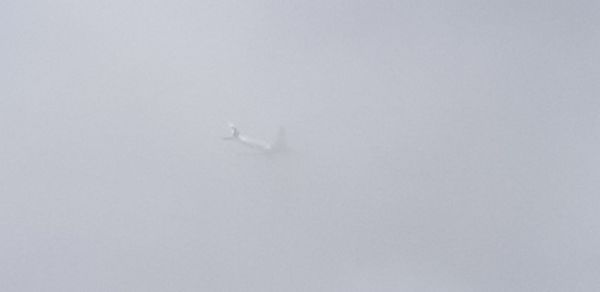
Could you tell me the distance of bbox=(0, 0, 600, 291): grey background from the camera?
252cm

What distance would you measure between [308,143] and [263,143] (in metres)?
0.23

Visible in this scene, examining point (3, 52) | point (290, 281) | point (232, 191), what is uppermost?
point (3, 52)

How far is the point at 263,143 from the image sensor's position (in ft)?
8.53

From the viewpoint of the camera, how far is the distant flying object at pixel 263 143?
2.59 metres

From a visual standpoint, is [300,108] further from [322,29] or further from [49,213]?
[49,213]

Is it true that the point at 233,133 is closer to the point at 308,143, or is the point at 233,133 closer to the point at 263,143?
the point at 263,143

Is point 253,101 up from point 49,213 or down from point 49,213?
up

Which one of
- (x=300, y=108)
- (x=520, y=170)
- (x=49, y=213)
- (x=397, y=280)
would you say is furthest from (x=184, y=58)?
(x=520, y=170)

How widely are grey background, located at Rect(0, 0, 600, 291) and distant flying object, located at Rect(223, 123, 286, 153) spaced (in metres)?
0.05

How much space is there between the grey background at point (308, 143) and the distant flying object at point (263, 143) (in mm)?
48

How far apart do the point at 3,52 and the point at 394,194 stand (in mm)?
2131

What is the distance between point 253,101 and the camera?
2592mm

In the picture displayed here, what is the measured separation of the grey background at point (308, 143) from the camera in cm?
252

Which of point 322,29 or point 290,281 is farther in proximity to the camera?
point 290,281
